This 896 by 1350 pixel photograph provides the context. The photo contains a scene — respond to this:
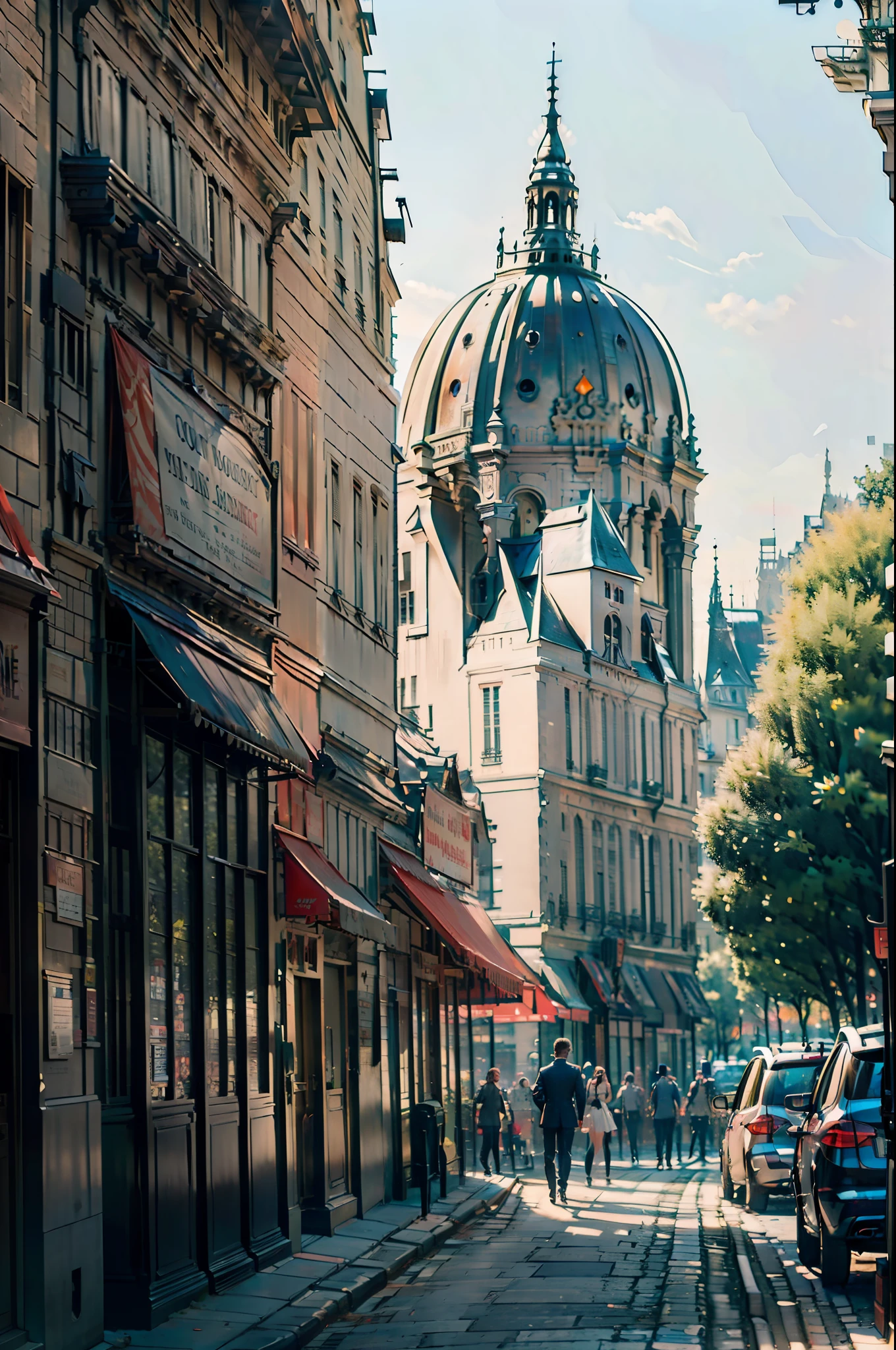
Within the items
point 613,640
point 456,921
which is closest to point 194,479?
point 456,921

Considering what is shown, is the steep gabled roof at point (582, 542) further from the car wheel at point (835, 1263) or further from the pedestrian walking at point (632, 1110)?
the car wheel at point (835, 1263)

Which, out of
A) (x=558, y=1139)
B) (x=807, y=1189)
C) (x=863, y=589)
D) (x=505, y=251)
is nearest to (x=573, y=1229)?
(x=558, y=1139)

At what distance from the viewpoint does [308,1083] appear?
20.0 m

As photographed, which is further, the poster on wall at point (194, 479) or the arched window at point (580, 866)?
the arched window at point (580, 866)

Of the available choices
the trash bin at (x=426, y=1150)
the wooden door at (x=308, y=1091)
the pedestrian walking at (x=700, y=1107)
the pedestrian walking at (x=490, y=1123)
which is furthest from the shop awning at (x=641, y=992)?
the wooden door at (x=308, y=1091)

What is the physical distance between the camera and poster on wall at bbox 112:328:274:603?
1402 centimetres

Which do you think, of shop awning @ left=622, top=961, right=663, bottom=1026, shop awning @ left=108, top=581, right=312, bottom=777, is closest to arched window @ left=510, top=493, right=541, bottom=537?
shop awning @ left=622, top=961, right=663, bottom=1026

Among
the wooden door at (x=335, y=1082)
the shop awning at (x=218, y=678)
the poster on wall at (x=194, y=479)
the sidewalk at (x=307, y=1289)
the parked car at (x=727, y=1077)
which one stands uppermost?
the poster on wall at (x=194, y=479)

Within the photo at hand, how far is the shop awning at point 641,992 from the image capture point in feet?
248

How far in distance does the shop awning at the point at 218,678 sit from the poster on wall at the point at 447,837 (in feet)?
33.1

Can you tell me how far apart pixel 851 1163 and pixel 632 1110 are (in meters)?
26.0

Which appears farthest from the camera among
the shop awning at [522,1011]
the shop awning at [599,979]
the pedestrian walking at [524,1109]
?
the shop awning at [599,979]

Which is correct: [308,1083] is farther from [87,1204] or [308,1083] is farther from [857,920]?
[857,920]

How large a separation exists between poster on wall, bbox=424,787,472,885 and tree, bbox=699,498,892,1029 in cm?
580
